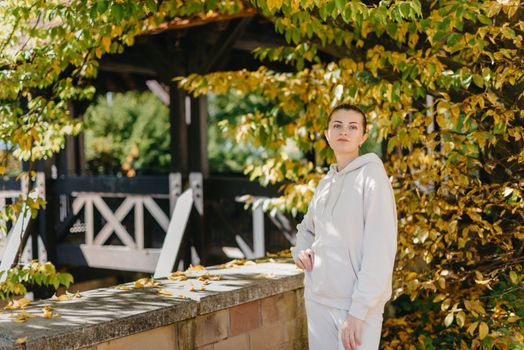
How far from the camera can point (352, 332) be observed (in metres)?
2.46

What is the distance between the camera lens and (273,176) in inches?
204

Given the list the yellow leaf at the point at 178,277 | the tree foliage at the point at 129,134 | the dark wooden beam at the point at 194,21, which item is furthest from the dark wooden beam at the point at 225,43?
the tree foliage at the point at 129,134

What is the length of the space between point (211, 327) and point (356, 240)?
45.8 inches

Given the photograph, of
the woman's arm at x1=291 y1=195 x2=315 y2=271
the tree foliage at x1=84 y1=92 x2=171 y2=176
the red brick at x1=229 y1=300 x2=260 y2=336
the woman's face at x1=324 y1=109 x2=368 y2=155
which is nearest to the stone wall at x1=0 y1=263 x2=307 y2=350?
the red brick at x1=229 y1=300 x2=260 y2=336

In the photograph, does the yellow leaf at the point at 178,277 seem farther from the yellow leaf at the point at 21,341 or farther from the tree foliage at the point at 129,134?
the tree foliage at the point at 129,134

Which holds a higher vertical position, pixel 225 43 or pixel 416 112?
pixel 225 43

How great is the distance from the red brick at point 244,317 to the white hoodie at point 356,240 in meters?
0.86

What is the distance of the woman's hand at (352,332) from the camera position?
8.06 ft

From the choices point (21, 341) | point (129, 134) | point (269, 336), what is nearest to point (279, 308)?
point (269, 336)

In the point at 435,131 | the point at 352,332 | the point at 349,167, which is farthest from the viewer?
the point at 435,131

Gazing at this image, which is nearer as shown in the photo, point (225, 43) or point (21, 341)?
point (21, 341)

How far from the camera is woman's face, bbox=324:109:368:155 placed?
2725mm

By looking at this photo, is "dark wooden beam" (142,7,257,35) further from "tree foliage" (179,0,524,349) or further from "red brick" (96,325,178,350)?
"red brick" (96,325,178,350)

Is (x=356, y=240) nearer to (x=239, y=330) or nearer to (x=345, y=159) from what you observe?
(x=345, y=159)
